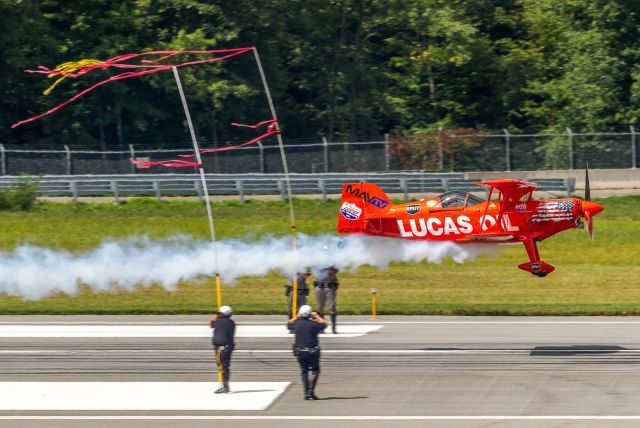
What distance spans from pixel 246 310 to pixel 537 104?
104ft

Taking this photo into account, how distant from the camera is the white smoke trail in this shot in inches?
1098

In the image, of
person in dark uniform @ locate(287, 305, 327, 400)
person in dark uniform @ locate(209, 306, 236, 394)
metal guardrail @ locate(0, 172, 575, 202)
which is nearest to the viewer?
person in dark uniform @ locate(287, 305, 327, 400)

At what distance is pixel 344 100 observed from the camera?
207ft

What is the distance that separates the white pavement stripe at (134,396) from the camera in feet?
75.1

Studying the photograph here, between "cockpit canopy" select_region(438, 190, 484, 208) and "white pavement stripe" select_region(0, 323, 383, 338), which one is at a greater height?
"cockpit canopy" select_region(438, 190, 484, 208)

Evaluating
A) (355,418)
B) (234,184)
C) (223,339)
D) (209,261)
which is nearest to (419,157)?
(234,184)

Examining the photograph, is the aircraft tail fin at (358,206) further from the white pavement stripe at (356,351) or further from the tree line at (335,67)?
the tree line at (335,67)

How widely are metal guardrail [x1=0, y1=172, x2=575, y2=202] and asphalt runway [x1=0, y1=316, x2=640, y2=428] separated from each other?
51.8ft

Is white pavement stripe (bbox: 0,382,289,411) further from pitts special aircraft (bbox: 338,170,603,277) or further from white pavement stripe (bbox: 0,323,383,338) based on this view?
white pavement stripe (bbox: 0,323,383,338)

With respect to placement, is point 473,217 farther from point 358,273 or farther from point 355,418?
point 358,273

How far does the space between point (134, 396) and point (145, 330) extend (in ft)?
28.1

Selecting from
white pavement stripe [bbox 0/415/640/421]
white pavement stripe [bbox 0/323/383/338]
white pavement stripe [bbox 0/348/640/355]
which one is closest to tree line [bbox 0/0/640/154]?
white pavement stripe [bbox 0/323/383/338]

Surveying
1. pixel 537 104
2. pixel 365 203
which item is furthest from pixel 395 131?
pixel 365 203

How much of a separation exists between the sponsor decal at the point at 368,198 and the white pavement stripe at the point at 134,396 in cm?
517
